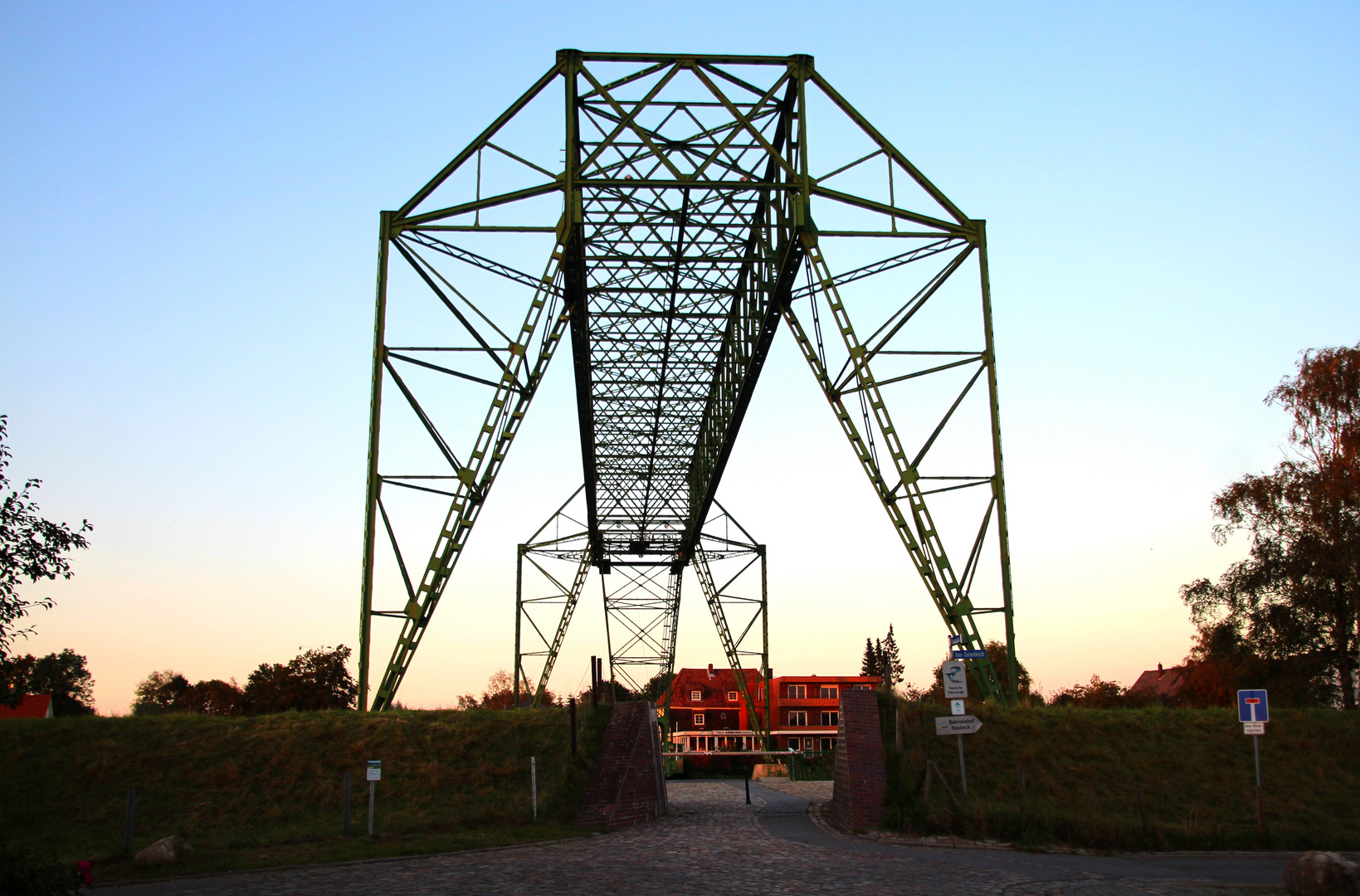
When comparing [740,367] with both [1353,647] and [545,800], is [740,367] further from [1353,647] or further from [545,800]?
[1353,647]

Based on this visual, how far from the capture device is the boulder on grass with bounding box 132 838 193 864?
1182 centimetres

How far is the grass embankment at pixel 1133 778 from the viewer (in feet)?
45.7

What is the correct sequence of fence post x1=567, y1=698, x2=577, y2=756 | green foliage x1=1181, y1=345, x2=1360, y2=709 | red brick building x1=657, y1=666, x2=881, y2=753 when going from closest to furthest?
fence post x1=567, y1=698, x2=577, y2=756 < green foliage x1=1181, y1=345, x2=1360, y2=709 < red brick building x1=657, y1=666, x2=881, y2=753

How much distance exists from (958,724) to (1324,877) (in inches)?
209


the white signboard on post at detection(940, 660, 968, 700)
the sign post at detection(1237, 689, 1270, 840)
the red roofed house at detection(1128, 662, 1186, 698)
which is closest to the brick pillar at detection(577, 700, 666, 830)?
the white signboard on post at detection(940, 660, 968, 700)

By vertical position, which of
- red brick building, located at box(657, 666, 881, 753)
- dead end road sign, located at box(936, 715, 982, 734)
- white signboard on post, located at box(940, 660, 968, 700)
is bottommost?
red brick building, located at box(657, 666, 881, 753)

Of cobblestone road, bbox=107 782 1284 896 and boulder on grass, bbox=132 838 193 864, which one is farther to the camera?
boulder on grass, bbox=132 838 193 864

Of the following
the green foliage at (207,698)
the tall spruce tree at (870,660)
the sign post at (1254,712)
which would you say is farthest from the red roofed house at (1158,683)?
the sign post at (1254,712)

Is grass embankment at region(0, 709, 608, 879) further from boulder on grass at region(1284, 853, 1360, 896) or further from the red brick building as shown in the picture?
the red brick building

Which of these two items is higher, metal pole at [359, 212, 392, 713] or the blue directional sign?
metal pole at [359, 212, 392, 713]

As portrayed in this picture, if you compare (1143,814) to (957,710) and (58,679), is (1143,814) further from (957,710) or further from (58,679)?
(58,679)

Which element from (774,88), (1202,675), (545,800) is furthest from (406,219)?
(1202,675)

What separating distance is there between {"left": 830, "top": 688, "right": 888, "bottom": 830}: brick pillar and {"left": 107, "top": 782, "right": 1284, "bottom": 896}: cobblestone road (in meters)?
0.85

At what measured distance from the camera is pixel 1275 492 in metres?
32.4
